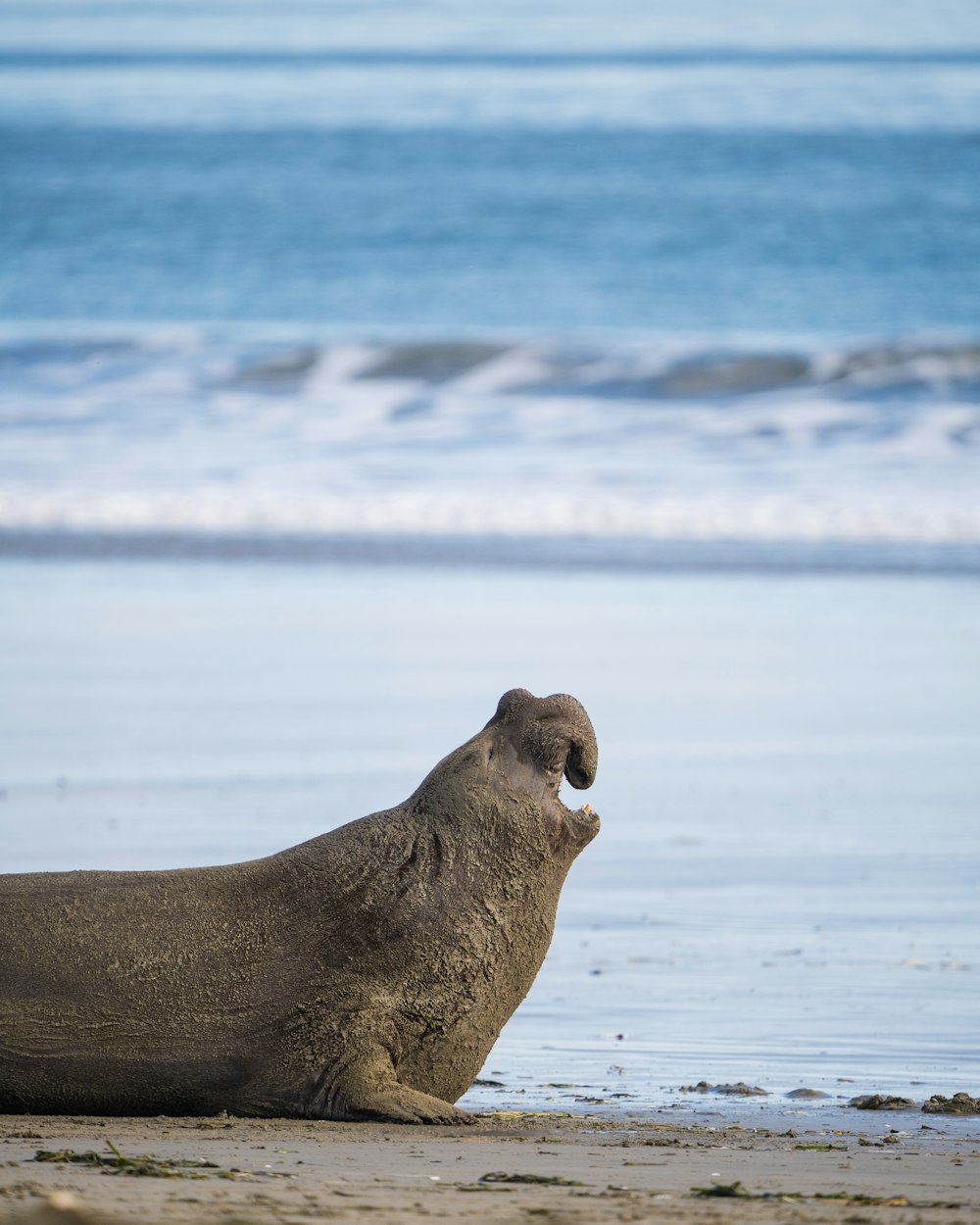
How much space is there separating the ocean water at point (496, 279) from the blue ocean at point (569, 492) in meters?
0.12

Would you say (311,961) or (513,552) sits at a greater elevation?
(513,552)

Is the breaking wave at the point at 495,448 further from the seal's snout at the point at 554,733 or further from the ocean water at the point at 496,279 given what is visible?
the seal's snout at the point at 554,733

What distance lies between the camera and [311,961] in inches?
200

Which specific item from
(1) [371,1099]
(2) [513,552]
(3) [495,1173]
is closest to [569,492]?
(2) [513,552]

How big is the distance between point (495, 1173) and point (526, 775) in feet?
4.31

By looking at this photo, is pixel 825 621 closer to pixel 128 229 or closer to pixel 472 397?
pixel 472 397

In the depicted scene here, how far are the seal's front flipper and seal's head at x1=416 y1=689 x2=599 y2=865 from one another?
62 cm

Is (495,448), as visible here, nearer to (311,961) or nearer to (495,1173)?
(311,961)

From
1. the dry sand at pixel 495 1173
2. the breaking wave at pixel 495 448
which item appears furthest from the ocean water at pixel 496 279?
the dry sand at pixel 495 1173

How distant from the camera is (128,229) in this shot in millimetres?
→ 38562

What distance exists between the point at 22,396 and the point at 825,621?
13.4 meters

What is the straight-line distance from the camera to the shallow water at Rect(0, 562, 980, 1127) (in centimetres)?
623

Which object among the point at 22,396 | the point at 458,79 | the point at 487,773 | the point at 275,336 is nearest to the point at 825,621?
the point at 487,773

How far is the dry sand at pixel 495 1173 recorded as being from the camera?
12.2ft
